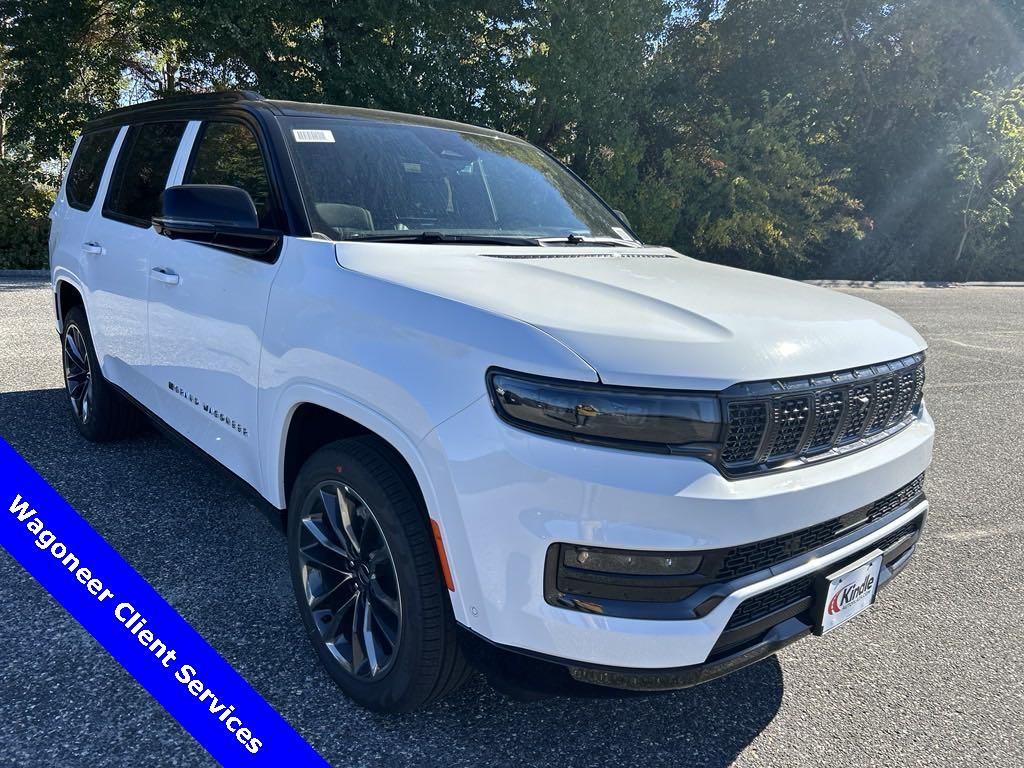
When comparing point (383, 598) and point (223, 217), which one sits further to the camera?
point (223, 217)

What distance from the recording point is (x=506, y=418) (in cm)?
183

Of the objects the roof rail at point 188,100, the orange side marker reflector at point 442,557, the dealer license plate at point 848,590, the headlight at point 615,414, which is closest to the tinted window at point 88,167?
the roof rail at point 188,100

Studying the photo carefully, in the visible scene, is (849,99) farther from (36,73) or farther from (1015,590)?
(1015,590)

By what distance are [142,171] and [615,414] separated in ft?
10.2

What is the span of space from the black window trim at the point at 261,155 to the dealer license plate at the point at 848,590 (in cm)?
205

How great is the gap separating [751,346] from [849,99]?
25.6m

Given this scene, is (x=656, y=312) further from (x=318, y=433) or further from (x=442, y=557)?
(x=318, y=433)

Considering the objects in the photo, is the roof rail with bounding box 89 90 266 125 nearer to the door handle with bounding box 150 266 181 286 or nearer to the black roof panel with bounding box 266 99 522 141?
the black roof panel with bounding box 266 99 522 141

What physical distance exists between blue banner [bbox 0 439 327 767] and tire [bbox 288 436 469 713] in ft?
0.89

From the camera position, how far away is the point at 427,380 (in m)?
1.97

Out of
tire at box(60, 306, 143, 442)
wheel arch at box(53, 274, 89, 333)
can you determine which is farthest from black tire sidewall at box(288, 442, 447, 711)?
wheel arch at box(53, 274, 89, 333)

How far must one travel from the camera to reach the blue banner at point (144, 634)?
2.25 m

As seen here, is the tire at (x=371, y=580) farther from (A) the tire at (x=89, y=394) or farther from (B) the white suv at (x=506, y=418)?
(A) the tire at (x=89, y=394)

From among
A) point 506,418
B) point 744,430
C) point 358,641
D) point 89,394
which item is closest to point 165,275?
point 89,394
